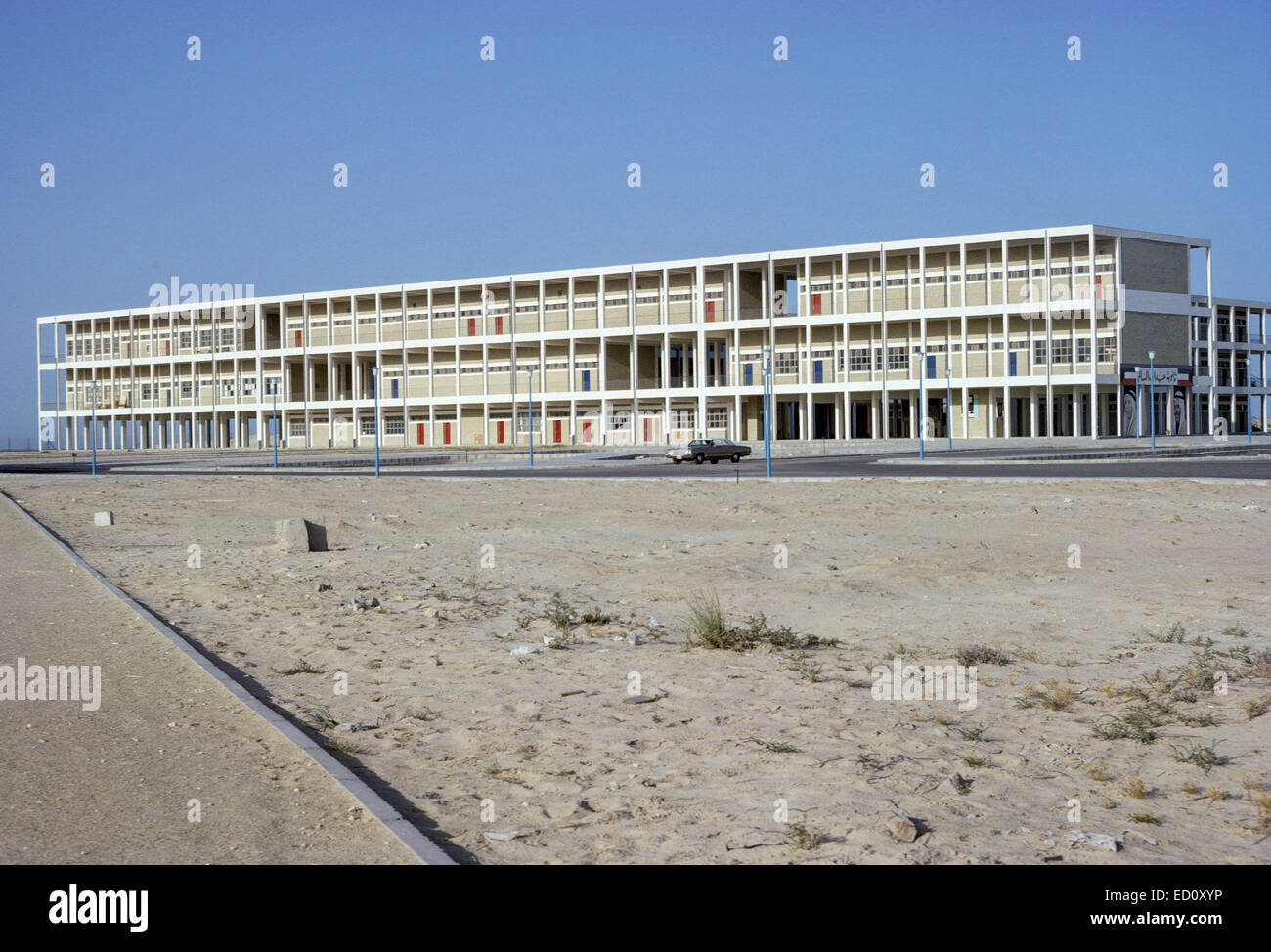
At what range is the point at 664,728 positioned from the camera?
7.96m

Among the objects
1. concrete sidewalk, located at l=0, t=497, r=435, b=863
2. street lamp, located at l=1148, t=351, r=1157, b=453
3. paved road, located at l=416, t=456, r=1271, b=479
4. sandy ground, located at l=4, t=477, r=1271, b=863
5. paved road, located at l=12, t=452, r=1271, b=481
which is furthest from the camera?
street lamp, located at l=1148, t=351, r=1157, b=453

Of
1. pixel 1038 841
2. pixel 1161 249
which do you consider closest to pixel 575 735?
pixel 1038 841

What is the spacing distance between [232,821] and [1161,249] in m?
83.4

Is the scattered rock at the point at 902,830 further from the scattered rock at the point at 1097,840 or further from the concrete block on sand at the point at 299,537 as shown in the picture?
the concrete block on sand at the point at 299,537

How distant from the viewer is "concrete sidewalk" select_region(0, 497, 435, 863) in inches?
219

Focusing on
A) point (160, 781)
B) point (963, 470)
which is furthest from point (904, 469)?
point (160, 781)

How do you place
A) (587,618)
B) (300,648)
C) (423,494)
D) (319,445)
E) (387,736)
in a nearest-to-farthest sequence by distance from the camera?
(387,736) < (300,648) < (587,618) < (423,494) < (319,445)

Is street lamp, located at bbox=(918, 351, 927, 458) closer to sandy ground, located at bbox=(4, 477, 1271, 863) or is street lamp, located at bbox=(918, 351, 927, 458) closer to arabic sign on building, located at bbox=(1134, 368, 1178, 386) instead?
arabic sign on building, located at bbox=(1134, 368, 1178, 386)

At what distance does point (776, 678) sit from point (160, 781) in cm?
460

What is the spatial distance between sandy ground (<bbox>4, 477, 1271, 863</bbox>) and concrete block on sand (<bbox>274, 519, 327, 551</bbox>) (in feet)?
1.11

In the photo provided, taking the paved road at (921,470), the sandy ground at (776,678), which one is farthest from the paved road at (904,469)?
the sandy ground at (776,678)

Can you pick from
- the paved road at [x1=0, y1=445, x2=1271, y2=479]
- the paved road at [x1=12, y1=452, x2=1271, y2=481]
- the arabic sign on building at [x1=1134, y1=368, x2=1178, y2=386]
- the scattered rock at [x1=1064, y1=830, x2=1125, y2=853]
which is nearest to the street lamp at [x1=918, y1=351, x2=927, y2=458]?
the paved road at [x1=0, y1=445, x2=1271, y2=479]

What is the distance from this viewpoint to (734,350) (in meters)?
88.1
